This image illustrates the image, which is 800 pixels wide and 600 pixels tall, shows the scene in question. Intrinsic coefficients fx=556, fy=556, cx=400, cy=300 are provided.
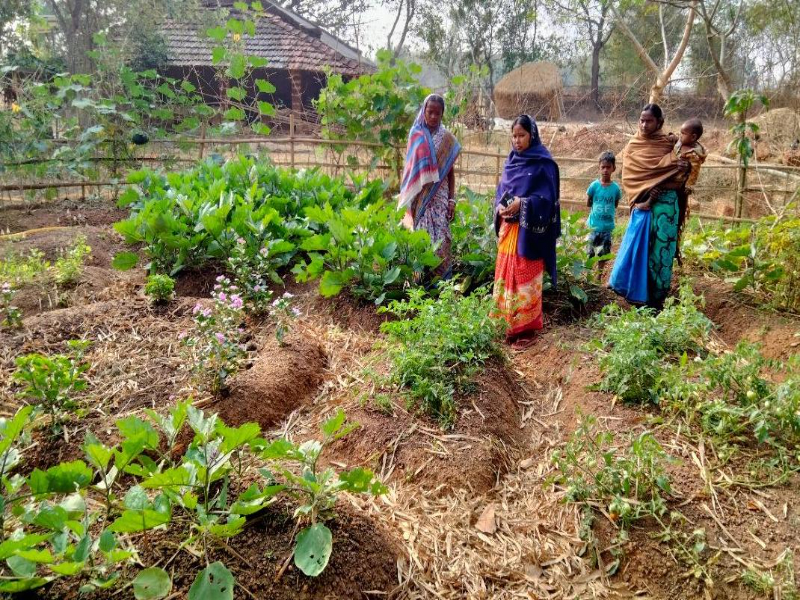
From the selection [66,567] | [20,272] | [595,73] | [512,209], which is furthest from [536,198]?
[595,73]

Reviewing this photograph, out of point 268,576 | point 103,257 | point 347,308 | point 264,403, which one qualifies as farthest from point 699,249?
point 103,257

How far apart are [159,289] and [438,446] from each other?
2.21 meters

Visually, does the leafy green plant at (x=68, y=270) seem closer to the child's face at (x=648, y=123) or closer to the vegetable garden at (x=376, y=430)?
the vegetable garden at (x=376, y=430)

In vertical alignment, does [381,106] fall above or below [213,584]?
above

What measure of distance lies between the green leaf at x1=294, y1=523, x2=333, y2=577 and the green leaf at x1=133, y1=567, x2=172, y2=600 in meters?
0.36

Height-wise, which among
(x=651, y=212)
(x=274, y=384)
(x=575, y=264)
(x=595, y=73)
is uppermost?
(x=595, y=73)

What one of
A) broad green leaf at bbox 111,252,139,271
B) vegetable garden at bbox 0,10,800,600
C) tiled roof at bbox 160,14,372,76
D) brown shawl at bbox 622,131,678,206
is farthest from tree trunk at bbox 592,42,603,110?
broad green leaf at bbox 111,252,139,271

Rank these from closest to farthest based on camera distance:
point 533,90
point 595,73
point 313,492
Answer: point 313,492
point 533,90
point 595,73

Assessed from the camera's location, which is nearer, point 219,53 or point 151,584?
point 151,584

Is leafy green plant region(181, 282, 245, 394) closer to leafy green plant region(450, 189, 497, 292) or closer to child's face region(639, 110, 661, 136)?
leafy green plant region(450, 189, 497, 292)

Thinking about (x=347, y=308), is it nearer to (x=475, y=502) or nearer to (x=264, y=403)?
(x=264, y=403)

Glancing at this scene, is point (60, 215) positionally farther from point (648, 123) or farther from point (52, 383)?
point (648, 123)

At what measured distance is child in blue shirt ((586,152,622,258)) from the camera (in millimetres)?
5004

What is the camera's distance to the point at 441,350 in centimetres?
296
